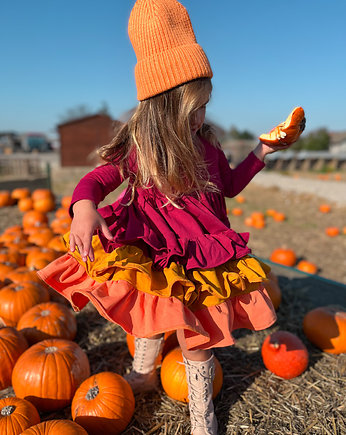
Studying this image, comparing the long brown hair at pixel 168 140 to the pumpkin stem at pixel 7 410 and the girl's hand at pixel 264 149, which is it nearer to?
the girl's hand at pixel 264 149

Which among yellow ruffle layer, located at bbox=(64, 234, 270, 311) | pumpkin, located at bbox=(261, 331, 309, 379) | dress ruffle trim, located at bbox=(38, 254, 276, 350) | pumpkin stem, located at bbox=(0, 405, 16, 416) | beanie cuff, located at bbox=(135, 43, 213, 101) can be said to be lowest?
pumpkin, located at bbox=(261, 331, 309, 379)

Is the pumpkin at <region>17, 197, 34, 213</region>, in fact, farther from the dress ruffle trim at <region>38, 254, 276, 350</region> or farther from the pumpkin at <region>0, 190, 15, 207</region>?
the dress ruffle trim at <region>38, 254, 276, 350</region>

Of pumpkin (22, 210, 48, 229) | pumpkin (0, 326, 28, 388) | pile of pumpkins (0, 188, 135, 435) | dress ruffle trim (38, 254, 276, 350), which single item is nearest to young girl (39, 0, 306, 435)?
dress ruffle trim (38, 254, 276, 350)

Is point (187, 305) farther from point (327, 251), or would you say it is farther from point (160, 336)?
point (327, 251)

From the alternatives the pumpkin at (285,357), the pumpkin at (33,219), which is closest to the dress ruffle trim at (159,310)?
the pumpkin at (285,357)

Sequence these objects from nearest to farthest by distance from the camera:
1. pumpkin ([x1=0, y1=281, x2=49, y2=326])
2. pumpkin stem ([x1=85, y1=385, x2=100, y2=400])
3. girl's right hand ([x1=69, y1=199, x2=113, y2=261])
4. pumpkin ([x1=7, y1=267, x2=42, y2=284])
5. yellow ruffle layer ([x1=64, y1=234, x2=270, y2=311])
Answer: girl's right hand ([x1=69, y1=199, x2=113, y2=261])
yellow ruffle layer ([x1=64, y1=234, x2=270, y2=311])
pumpkin stem ([x1=85, y1=385, x2=100, y2=400])
pumpkin ([x1=0, y1=281, x2=49, y2=326])
pumpkin ([x1=7, y1=267, x2=42, y2=284])

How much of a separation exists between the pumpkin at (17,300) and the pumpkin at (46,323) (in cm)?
17

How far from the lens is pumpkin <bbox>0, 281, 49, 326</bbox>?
319 cm

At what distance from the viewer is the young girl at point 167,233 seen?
5.91 ft

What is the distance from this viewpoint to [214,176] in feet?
7.16

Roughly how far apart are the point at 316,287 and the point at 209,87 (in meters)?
3.04

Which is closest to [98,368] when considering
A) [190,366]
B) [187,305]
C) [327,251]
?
[190,366]

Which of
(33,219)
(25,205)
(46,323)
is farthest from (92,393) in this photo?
(25,205)

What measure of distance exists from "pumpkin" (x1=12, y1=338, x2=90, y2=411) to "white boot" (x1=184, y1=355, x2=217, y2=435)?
0.80 metres
